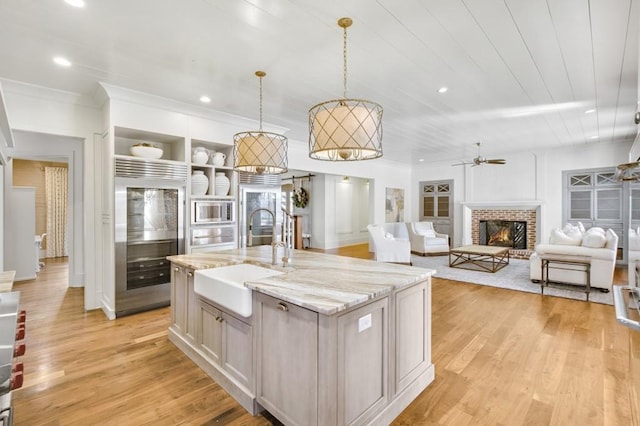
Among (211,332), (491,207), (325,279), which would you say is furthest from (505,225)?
(211,332)

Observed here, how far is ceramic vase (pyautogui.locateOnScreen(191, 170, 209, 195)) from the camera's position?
4281 millimetres

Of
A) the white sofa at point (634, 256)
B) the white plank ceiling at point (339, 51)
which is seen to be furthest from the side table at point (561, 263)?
the white sofa at point (634, 256)

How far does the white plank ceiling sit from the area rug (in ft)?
8.82

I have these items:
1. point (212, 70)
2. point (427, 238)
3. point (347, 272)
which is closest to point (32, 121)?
point (212, 70)

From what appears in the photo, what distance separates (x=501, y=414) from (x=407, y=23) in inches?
111

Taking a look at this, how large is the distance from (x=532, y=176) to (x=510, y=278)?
3.60m

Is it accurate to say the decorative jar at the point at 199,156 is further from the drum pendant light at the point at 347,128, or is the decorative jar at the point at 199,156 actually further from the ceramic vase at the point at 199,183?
the drum pendant light at the point at 347,128

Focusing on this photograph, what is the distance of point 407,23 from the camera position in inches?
92.3

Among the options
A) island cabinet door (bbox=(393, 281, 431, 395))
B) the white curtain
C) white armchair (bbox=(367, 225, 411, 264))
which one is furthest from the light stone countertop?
the white curtain

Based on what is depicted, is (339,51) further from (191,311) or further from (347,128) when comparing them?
(191,311)

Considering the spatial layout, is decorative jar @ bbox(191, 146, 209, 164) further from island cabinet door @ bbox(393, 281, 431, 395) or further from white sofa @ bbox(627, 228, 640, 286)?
white sofa @ bbox(627, 228, 640, 286)

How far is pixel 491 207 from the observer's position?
27.3ft

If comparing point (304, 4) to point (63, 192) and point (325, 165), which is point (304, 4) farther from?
point (63, 192)

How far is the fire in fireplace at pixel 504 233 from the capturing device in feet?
25.9
